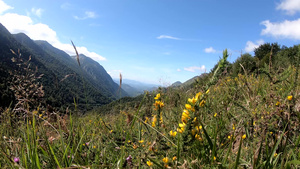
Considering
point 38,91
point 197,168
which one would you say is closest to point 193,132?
point 197,168

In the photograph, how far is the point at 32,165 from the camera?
4.15ft

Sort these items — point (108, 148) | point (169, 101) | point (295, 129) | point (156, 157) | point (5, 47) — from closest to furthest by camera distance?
1. point (156, 157)
2. point (295, 129)
3. point (108, 148)
4. point (169, 101)
5. point (5, 47)

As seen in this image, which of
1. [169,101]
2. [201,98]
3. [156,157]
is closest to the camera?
[201,98]

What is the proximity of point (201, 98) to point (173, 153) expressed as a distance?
60 cm

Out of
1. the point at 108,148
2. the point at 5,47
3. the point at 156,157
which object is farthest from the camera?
the point at 5,47

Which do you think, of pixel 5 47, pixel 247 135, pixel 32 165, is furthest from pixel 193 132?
pixel 5 47

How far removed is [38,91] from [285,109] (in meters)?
2.72

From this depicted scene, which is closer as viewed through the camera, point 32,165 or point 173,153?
point 32,165

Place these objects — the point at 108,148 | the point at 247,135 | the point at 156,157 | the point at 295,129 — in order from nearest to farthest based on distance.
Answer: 1. the point at 156,157
2. the point at 295,129
3. the point at 247,135
4. the point at 108,148

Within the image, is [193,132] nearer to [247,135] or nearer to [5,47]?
[247,135]

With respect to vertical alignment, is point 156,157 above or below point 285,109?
below

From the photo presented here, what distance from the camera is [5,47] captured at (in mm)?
122812

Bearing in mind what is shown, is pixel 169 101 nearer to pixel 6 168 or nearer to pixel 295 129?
pixel 295 129

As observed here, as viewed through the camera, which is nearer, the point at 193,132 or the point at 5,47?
the point at 193,132
